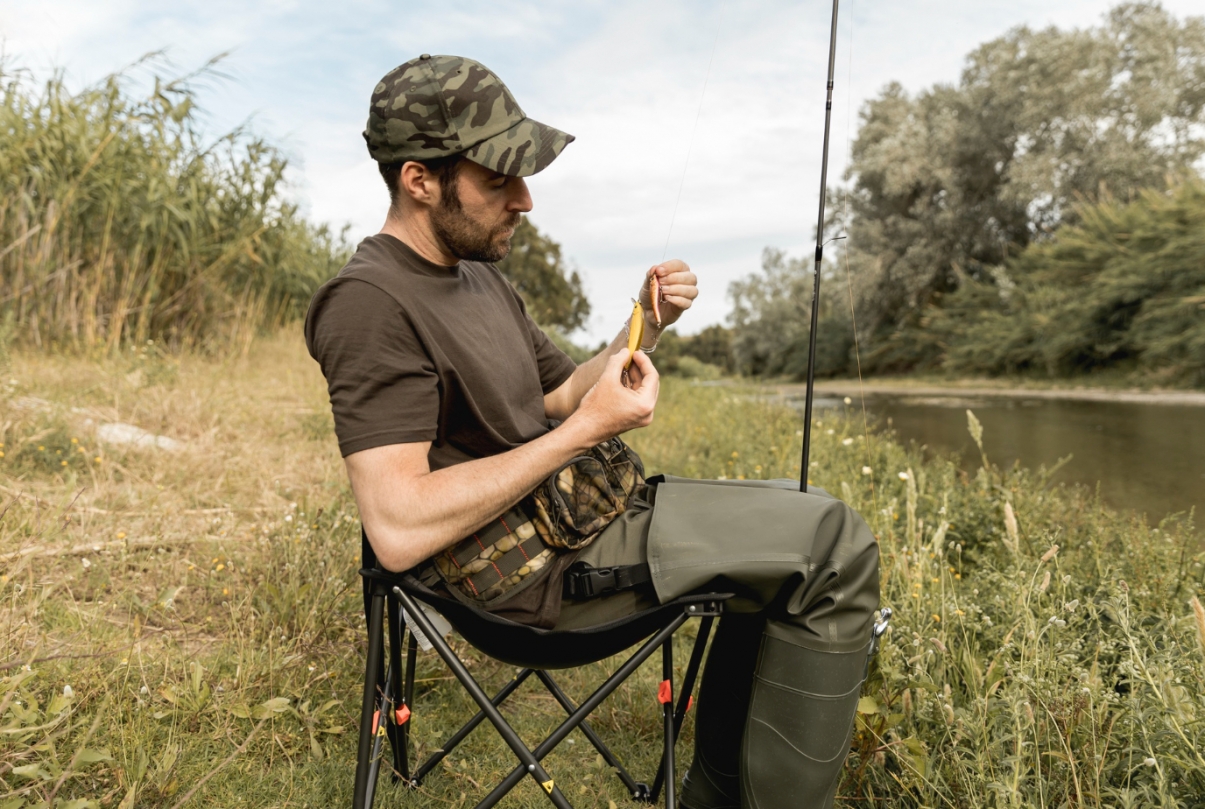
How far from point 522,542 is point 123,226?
20.6ft

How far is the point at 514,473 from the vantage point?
1558 millimetres

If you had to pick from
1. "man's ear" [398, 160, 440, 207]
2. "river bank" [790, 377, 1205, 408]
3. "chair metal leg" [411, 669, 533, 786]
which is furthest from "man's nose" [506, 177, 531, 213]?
"river bank" [790, 377, 1205, 408]

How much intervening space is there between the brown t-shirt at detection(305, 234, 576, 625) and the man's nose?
0.20 meters

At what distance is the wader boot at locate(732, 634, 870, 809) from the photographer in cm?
153

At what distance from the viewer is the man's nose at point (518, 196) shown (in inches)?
70.5

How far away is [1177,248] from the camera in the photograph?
566 inches

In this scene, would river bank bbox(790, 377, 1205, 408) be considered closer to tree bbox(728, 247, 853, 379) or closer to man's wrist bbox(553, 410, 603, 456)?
man's wrist bbox(553, 410, 603, 456)

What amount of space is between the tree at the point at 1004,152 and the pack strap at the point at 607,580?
75.2ft

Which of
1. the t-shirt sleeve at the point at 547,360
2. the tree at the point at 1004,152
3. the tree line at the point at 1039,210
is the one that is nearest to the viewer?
the t-shirt sleeve at the point at 547,360

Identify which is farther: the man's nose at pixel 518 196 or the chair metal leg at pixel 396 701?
the chair metal leg at pixel 396 701

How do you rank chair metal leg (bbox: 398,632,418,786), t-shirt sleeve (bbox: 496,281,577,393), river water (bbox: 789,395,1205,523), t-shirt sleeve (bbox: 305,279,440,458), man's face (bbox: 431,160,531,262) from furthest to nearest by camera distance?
river water (bbox: 789,395,1205,523) < t-shirt sleeve (bbox: 496,281,577,393) < chair metal leg (bbox: 398,632,418,786) < man's face (bbox: 431,160,531,262) < t-shirt sleeve (bbox: 305,279,440,458)

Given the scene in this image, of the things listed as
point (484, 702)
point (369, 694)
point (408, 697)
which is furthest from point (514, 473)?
point (408, 697)

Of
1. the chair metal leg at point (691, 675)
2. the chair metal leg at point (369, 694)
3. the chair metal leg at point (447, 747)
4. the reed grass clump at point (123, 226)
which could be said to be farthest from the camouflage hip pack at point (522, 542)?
the reed grass clump at point (123, 226)

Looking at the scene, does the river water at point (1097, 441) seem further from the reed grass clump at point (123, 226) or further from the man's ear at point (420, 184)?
the reed grass clump at point (123, 226)
